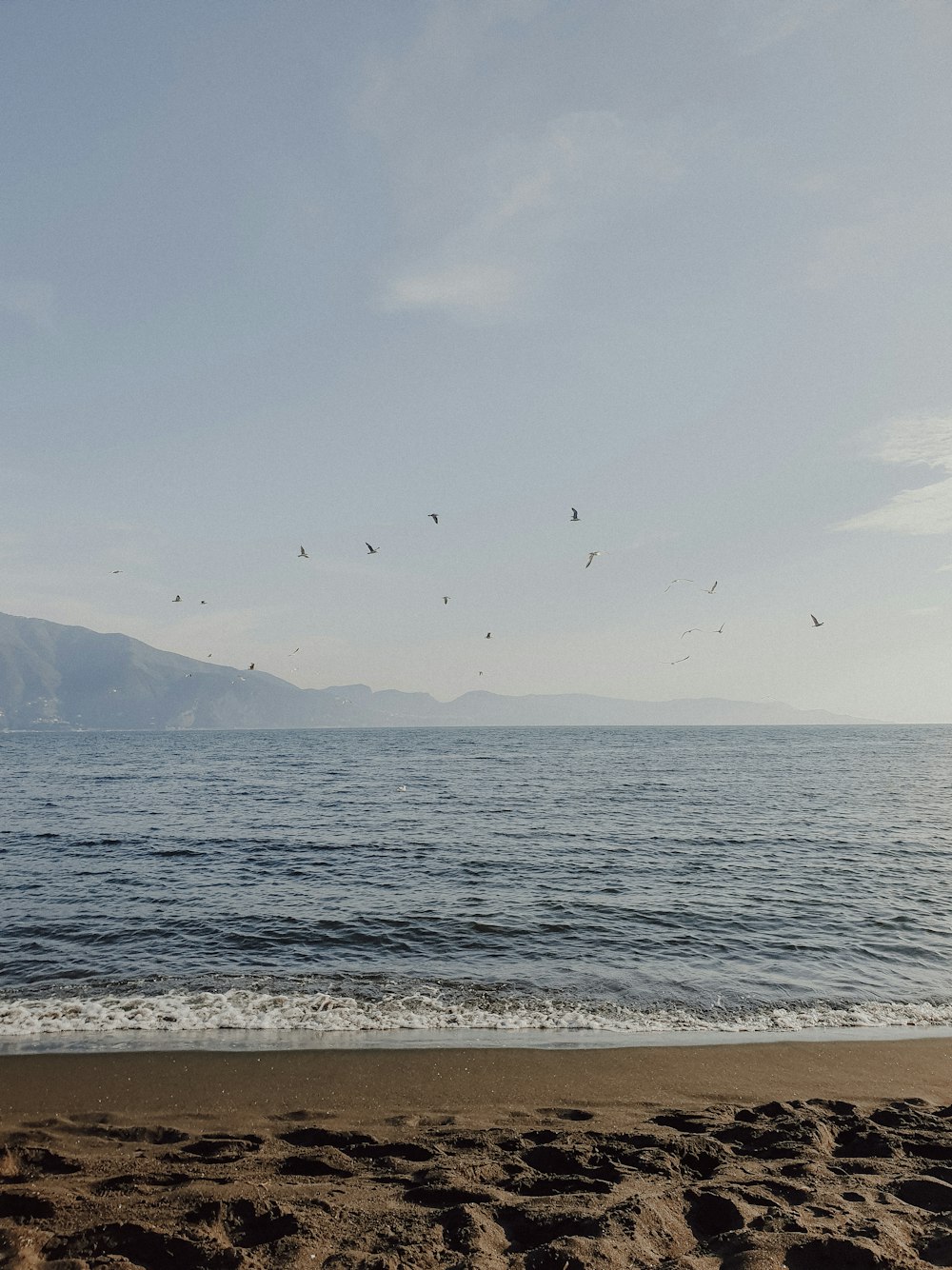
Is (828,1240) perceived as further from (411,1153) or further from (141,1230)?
(141,1230)

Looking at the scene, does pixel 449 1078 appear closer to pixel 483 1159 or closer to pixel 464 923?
pixel 483 1159

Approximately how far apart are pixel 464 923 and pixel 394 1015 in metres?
5.42

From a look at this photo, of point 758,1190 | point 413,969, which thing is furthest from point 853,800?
point 758,1190

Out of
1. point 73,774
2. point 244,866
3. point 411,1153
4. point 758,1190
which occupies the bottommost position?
point 73,774

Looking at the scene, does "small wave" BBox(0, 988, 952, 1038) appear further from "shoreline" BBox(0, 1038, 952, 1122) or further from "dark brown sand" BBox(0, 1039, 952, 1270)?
"dark brown sand" BBox(0, 1039, 952, 1270)

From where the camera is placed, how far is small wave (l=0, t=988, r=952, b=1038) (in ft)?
36.1

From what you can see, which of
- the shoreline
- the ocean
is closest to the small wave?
the ocean

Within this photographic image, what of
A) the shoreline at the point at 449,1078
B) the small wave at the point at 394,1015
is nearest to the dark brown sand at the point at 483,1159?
the shoreline at the point at 449,1078

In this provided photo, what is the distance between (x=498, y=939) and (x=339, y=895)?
5.63 meters

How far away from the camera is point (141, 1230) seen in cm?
516

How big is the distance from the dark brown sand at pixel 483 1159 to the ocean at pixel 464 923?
1278 mm

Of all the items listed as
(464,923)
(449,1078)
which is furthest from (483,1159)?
(464,923)

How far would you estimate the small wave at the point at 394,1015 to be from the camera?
36.1ft

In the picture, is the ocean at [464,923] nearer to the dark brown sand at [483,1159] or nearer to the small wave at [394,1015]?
the small wave at [394,1015]
